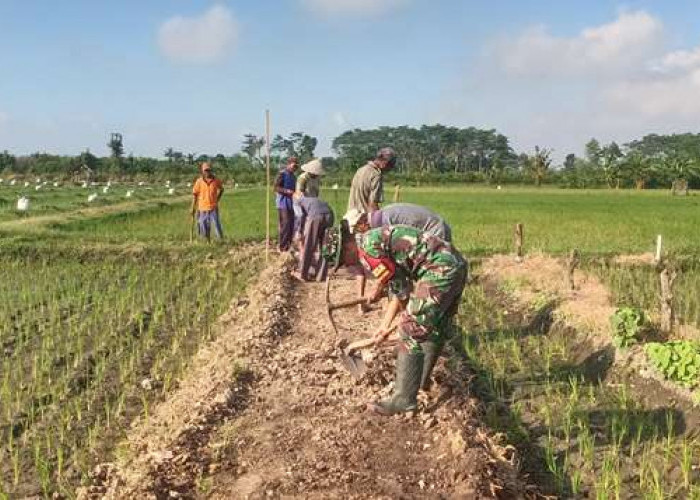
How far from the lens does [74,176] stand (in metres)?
45.7

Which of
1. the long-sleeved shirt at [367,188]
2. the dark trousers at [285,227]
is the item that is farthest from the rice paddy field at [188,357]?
the long-sleeved shirt at [367,188]

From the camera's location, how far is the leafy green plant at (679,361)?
5125 millimetres

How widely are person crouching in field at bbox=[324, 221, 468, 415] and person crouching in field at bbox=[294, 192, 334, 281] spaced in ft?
14.0

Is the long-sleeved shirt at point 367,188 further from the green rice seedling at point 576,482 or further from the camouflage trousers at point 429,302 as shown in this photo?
the green rice seedling at point 576,482

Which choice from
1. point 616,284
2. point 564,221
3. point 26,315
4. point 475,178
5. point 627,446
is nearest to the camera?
point 627,446

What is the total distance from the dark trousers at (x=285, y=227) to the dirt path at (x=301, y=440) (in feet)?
A: 16.0

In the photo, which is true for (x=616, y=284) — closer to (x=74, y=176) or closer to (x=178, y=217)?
(x=178, y=217)

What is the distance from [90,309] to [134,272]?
2.61m

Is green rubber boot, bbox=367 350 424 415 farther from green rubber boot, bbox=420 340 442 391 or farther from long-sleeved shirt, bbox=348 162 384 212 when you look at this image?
long-sleeved shirt, bbox=348 162 384 212

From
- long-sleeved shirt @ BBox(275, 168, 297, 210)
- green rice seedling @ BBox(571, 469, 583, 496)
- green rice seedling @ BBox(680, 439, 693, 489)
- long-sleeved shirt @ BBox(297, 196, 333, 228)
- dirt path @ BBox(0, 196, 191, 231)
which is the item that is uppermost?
long-sleeved shirt @ BBox(275, 168, 297, 210)

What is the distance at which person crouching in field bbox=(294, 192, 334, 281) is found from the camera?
344 inches

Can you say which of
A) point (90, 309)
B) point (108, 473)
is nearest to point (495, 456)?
point (108, 473)

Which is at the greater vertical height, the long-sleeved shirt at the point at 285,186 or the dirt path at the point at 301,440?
the long-sleeved shirt at the point at 285,186

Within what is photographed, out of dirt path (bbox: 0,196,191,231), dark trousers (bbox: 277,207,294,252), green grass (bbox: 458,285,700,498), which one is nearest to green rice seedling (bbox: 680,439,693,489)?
green grass (bbox: 458,285,700,498)
